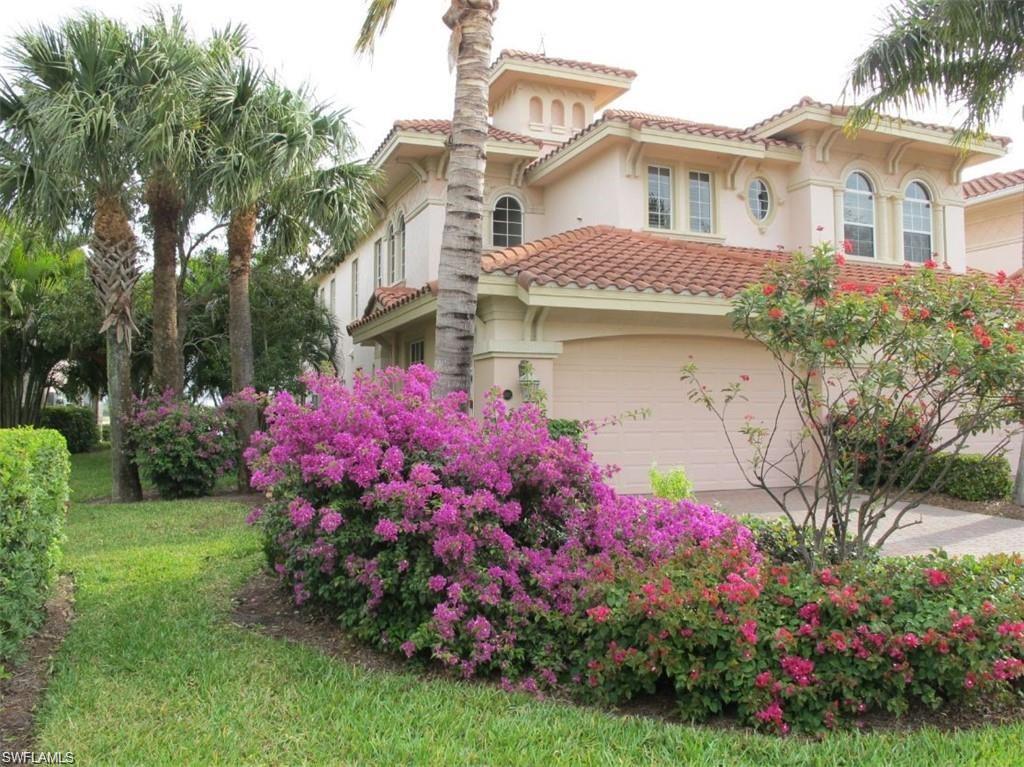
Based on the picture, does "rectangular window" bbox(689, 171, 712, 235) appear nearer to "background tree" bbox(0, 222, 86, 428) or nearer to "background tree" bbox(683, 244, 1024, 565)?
"background tree" bbox(683, 244, 1024, 565)

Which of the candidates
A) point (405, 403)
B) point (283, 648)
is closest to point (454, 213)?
point (405, 403)

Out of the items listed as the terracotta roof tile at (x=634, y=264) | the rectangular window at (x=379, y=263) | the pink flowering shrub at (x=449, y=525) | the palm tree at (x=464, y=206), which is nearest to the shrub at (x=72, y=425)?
the rectangular window at (x=379, y=263)

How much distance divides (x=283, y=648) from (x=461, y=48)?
624 centimetres

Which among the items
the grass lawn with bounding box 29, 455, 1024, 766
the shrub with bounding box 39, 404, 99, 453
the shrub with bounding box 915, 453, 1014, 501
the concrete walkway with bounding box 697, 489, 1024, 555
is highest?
the shrub with bounding box 39, 404, 99, 453

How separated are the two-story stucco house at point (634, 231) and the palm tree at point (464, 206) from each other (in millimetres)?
2900

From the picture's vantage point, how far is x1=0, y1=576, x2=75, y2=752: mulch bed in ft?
12.5

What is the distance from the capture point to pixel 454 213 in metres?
7.65

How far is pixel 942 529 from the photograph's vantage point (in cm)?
1005

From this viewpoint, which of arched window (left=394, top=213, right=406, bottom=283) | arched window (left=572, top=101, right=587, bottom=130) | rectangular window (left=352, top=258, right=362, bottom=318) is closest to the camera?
arched window (left=394, top=213, right=406, bottom=283)

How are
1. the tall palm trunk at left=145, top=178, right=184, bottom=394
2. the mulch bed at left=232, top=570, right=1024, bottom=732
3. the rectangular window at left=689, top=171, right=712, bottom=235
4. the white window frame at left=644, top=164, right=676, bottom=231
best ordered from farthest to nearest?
the rectangular window at left=689, top=171, right=712, bottom=235
the white window frame at left=644, top=164, right=676, bottom=231
the tall palm trunk at left=145, top=178, right=184, bottom=394
the mulch bed at left=232, top=570, right=1024, bottom=732

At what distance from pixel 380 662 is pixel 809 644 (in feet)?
8.44

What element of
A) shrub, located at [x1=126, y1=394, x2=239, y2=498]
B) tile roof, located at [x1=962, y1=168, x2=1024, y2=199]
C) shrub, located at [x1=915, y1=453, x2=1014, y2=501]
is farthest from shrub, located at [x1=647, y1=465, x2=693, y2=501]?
tile roof, located at [x1=962, y1=168, x2=1024, y2=199]

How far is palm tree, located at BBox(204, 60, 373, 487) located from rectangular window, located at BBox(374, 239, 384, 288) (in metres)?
4.22

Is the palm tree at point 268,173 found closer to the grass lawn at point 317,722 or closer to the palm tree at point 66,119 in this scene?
the palm tree at point 66,119
